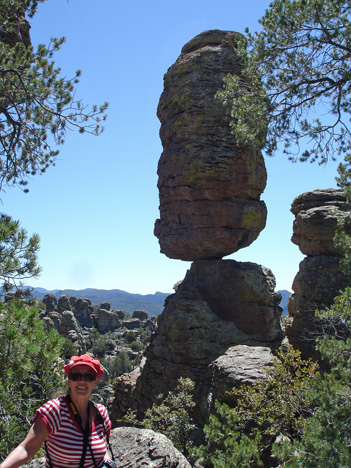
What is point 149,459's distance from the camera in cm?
511

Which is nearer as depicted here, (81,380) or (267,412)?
(81,380)

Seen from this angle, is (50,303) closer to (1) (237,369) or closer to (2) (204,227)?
(2) (204,227)

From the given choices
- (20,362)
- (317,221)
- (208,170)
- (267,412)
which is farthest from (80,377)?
(208,170)

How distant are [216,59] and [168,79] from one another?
283 cm

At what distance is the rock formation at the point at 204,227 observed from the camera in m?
17.8

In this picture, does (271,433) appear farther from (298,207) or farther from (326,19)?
(298,207)

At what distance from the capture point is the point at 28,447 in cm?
302

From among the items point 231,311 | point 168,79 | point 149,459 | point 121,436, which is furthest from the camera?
point 168,79

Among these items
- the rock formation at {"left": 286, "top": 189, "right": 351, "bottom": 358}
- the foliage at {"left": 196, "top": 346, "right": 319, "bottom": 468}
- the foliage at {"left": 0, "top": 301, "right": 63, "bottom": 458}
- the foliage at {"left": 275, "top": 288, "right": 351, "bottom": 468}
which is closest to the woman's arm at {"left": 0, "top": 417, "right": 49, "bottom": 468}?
the foliage at {"left": 0, "top": 301, "right": 63, "bottom": 458}

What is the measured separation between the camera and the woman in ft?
10.2

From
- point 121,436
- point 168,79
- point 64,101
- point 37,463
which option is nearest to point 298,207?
point 168,79

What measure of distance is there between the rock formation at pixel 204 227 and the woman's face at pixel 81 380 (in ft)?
46.4

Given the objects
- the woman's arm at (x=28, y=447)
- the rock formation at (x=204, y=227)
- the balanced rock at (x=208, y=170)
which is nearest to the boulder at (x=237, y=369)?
the rock formation at (x=204, y=227)

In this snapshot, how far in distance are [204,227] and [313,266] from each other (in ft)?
19.0
